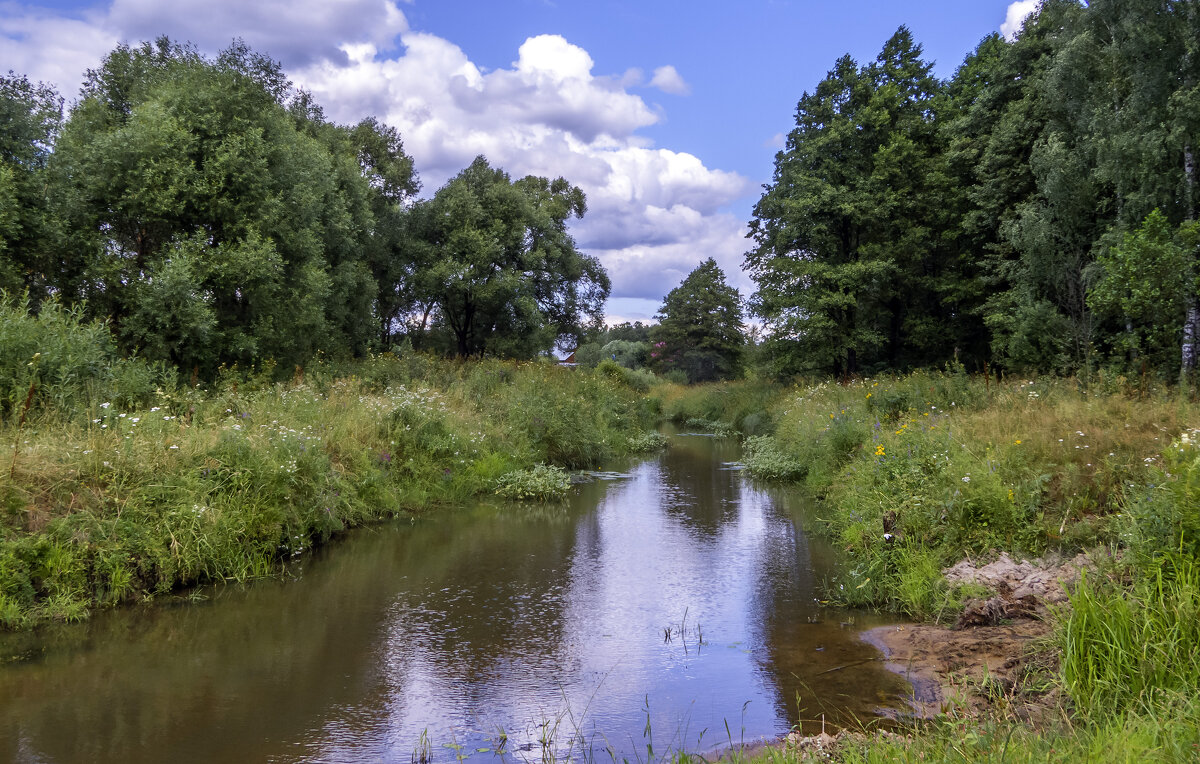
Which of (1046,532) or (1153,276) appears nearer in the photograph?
(1046,532)

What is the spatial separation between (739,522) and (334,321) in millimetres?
19262

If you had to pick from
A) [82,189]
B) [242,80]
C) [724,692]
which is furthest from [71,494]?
[242,80]

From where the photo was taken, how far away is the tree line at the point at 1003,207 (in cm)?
1548

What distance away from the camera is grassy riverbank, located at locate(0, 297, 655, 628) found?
6.96 m

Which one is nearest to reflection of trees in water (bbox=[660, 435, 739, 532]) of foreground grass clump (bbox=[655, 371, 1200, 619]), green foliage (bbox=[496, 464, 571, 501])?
foreground grass clump (bbox=[655, 371, 1200, 619])

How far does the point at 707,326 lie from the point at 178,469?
128 feet

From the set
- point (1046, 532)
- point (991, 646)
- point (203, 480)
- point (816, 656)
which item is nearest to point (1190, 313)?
point (1046, 532)

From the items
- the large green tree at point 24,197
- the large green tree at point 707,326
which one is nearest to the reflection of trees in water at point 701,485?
the large green tree at point 24,197

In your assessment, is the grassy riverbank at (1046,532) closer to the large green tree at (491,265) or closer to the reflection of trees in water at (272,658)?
the reflection of trees in water at (272,658)

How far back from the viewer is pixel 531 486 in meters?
13.8

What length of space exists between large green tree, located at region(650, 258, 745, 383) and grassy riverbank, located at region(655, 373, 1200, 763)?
30.1 m

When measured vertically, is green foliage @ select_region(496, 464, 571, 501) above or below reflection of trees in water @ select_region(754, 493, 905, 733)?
above

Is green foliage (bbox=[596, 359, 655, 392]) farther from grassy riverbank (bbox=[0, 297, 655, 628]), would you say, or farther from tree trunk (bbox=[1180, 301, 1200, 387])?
tree trunk (bbox=[1180, 301, 1200, 387])

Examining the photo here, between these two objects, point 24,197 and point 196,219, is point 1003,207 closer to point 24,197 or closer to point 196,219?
point 196,219
